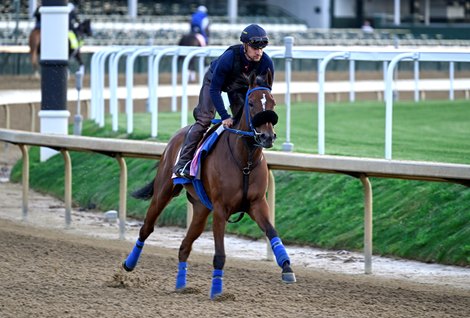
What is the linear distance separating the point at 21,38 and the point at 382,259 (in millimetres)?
20538

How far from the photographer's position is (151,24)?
36438 mm

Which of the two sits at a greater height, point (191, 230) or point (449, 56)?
Answer: point (449, 56)

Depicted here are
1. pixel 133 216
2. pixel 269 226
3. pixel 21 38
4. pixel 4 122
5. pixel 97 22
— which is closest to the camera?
pixel 269 226

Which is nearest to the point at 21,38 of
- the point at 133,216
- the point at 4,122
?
the point at 4,122

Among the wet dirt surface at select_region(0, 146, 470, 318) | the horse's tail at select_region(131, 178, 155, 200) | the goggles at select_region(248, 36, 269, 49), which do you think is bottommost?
the wet dirt surface at select_region(0, 146, 470, 318)

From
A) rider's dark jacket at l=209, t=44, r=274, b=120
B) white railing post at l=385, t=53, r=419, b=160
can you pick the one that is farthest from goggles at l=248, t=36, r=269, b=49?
white railing post at l=385, t=53, r=419, b=160

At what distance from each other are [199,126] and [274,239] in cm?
111

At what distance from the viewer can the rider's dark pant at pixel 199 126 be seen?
7.79 meters

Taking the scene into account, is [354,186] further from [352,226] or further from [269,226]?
[269,226]

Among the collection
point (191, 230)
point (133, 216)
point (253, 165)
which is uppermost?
point (253, 165)

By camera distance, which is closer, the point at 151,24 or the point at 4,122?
the point at 4,122

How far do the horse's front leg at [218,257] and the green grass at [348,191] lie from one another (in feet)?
7.38

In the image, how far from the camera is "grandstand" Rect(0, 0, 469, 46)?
30203 mm

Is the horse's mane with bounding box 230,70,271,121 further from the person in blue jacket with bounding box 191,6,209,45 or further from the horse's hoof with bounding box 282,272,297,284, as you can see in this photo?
the person in blue jacket with bounding box 191,6,209,45
